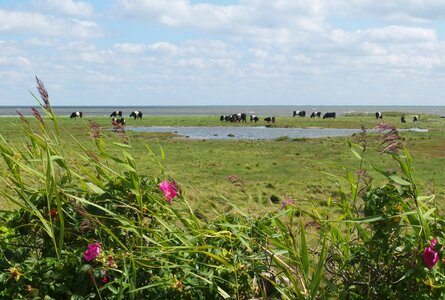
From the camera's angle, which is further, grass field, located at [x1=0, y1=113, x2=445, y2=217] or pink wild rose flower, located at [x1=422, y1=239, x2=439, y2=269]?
grass field, located at [x1=0, y1=113, x2=445, y2=217]

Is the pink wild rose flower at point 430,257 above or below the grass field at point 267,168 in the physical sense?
above

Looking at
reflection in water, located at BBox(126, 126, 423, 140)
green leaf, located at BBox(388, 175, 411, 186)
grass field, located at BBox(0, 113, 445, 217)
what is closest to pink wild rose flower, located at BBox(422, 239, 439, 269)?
green leaf, located at BBox(388, 175, 411, 186)

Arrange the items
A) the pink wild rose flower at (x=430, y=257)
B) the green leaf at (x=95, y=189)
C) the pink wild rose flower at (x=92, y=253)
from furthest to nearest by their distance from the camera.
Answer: the green leaf at (x=95, y=189) < the pink wild rose flower at (x=92, y=253) < the pink wild rose flower at (x=430, y=257)

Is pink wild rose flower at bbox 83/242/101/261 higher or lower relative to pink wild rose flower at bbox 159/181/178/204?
lower

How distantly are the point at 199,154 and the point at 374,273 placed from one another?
20949mm

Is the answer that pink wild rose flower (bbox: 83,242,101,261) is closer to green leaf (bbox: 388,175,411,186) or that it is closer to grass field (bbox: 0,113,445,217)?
green leaf (bbox: 388,175,411,186)

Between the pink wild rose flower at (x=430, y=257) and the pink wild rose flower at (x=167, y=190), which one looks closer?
the pink wild rose flower at (x=430, y=257)

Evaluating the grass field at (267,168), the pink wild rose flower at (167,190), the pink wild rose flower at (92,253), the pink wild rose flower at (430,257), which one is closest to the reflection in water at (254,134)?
the grass field at (267,168)

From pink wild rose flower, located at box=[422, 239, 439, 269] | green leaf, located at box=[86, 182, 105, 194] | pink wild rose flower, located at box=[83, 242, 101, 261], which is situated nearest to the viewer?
pink wild rose flower, located at box=[422, 239, 439, 269]

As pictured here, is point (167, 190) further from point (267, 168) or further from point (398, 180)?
point (267, 168)

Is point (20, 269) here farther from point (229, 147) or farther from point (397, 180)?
point (229, 147)

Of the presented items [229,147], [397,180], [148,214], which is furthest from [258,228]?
[229,147]

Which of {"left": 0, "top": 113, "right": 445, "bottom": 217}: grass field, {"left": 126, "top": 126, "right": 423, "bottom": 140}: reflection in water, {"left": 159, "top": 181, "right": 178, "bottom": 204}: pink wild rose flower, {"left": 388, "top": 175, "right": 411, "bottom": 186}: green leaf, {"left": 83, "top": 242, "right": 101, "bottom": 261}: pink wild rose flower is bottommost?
{"left": 126, "top": 126, "right": 423, "bottom": 140}: reflection in water

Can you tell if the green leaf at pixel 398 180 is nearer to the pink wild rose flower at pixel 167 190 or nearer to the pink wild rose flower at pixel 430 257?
the pink wild rose flower at pixel 430 257
